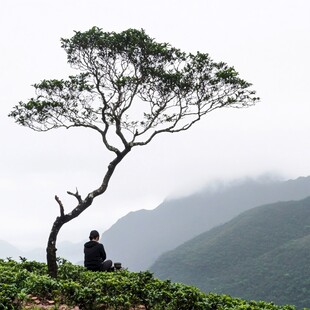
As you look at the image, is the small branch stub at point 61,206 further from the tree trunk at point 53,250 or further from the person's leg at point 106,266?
the person's leg at point 106,266

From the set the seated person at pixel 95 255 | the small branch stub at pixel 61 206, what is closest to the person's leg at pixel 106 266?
the seated person at pixel 95 255

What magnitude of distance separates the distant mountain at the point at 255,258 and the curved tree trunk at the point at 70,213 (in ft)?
295

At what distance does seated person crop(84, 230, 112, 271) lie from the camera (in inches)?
558

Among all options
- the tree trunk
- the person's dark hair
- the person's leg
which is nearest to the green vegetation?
the tree trunk

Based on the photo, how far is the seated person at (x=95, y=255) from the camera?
46.5 feet

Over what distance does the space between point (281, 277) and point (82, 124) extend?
11077cm

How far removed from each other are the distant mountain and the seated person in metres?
90.2

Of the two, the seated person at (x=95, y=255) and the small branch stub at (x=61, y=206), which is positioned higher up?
the small branch stub at (x=61, y=206)

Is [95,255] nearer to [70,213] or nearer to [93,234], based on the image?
[93,234]

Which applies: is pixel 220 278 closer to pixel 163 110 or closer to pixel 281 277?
pixel 281 277

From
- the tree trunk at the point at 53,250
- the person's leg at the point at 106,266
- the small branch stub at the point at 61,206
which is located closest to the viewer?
the tree trunk at the point at 53,250

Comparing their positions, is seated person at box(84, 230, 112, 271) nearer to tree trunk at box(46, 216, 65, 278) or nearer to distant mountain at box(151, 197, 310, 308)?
tree trunk at box(46, 216, 65, 278)

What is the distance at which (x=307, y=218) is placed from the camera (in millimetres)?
163375

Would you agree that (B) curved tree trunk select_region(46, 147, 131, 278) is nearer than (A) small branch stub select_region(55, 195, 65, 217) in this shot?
Yes
